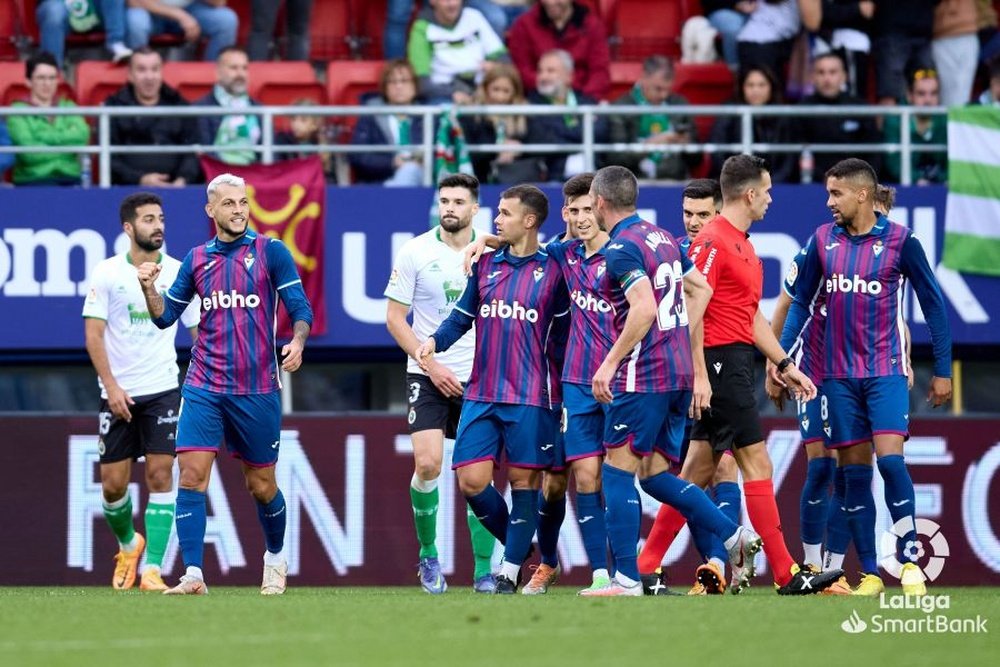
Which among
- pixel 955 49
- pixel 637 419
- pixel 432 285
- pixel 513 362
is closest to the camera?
pixel 637 419

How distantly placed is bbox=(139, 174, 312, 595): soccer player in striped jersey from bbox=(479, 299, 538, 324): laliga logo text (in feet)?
3.34

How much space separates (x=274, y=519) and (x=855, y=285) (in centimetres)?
346

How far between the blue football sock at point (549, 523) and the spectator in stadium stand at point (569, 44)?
6.20 meters

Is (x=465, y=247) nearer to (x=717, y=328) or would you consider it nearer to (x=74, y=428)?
(x=717, y=328)

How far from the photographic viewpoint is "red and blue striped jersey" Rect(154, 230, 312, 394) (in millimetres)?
10289

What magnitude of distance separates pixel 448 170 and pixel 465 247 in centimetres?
360

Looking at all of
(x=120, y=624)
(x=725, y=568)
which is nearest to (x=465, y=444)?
(x=725, y=568)

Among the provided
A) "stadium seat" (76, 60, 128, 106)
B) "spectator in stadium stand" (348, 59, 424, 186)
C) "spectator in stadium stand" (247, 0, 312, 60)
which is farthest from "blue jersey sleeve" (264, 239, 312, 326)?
"spectator in stadium stand" (247, 0, 312, 60)

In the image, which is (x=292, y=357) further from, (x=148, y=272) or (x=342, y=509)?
(x=342, y=509)

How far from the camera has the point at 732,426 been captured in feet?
33.4

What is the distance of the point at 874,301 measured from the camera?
33.1 ft

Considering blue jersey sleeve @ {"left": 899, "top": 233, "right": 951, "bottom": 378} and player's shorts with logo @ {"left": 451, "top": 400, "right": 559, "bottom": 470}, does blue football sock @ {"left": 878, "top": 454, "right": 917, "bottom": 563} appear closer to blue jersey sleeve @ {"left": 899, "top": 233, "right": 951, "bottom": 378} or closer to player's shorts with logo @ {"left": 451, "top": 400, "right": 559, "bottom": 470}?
blue jersey sleeve @ {"left": 899, "top": 233, "right": 951, "bottom": 378}

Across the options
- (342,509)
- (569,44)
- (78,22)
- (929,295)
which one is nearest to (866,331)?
(929,295)

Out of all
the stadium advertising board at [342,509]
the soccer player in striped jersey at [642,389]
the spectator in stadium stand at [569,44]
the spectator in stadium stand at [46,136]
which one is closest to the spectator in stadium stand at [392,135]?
the spectator in stadium stand at [569,44]
